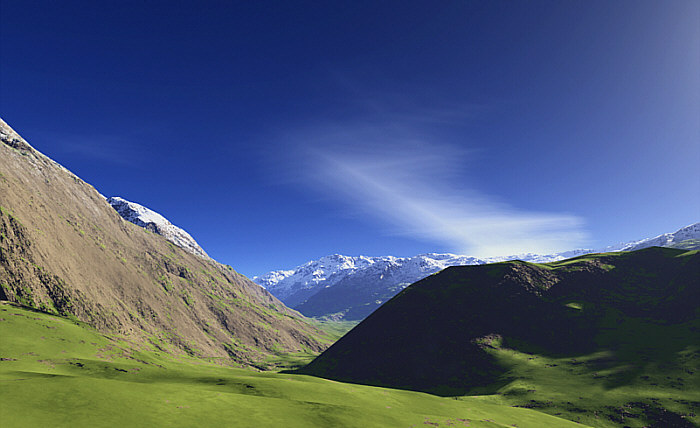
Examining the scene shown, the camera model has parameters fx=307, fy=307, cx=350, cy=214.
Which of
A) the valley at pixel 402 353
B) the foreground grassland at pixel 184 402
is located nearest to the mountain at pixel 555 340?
the valley at pixel 402 353

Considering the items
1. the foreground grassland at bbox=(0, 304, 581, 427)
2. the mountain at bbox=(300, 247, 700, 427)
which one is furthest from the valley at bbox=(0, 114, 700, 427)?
the mountain at bbox=(300, 247, 700, 427)

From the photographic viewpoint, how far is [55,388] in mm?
41438

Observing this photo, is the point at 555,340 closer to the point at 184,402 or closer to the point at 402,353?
the point at 402,353

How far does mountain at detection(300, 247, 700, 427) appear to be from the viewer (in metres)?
89.4

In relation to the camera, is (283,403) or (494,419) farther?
(494,419)

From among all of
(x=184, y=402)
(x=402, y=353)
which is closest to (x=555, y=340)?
(x=402, y=353)

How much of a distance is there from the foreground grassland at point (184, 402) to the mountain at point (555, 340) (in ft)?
108

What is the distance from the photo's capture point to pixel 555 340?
135 m

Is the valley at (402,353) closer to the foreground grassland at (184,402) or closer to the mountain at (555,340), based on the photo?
the foreground grassland at (184,402)

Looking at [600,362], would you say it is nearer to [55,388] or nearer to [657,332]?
[657,332]

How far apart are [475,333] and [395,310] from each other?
50.9m

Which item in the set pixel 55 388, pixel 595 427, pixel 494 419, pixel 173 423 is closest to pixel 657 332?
pixel 595 427

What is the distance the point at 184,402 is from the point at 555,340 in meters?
148

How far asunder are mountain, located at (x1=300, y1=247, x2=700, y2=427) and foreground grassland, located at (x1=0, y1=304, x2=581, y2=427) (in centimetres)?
3299
